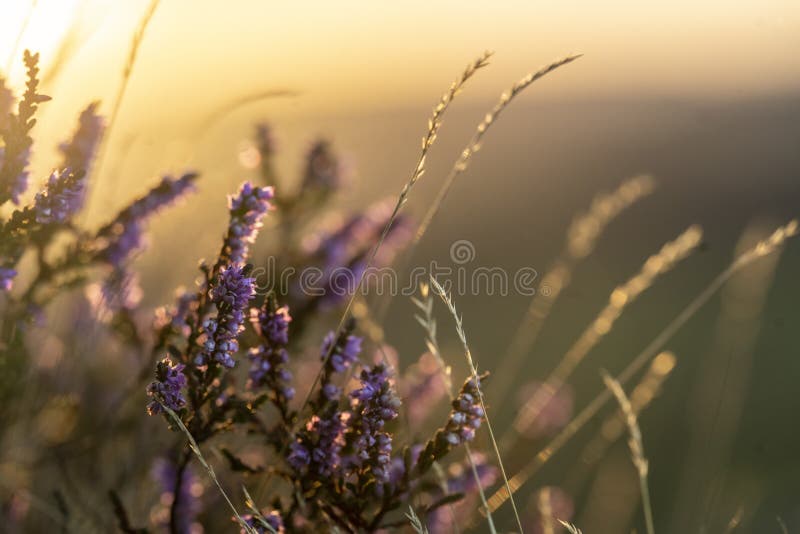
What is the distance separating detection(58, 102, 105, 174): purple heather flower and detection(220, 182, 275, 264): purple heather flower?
529mm

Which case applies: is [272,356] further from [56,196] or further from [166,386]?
[56,196]

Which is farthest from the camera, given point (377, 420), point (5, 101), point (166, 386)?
point (5, 101)

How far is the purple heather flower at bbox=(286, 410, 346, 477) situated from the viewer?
1.66 m

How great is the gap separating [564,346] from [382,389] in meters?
5.58

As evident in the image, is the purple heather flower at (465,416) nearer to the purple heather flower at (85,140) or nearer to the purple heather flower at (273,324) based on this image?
the purple heather flower at (273,324)

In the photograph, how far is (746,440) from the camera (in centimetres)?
575

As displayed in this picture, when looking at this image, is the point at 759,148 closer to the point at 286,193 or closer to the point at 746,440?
the point at 746,440

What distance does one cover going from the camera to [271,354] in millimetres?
1766

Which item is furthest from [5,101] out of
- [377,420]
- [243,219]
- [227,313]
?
[377,420]

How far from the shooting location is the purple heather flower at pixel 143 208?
2.21 m

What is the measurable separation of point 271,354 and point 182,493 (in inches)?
23.7

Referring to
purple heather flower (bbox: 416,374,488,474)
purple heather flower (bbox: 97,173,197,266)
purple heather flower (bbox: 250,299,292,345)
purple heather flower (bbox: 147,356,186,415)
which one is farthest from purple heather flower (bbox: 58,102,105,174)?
purple heather flower (bbox: 416,374,488,474)

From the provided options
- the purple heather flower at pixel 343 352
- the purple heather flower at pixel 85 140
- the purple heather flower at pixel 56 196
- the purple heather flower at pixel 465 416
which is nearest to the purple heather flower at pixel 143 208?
the purple heather flower at pixel 85 140

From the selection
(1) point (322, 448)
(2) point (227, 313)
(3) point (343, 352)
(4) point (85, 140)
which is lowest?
(1) point (322, 448)
